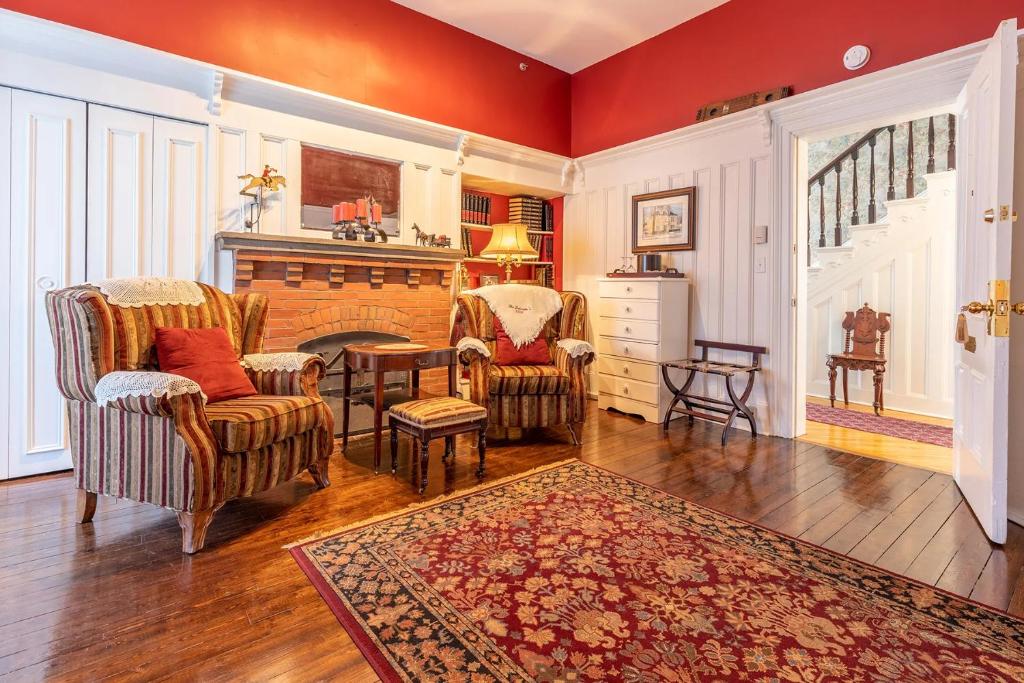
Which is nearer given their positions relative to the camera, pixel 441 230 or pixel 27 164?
pixel 27 164

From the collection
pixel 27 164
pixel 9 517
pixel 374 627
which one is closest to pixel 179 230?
pixel 27 164

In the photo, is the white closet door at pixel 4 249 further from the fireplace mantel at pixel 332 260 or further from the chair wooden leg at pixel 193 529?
the chair wooden leg at pixel 193 529

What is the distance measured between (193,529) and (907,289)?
5536 millimetres

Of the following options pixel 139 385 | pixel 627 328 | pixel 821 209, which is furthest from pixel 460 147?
pixel 821 209

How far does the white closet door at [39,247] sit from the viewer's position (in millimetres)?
2773

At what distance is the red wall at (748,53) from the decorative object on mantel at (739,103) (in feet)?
0.25

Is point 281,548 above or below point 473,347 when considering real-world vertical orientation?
below

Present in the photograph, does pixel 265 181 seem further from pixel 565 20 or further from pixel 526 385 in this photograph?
pixel 565 20

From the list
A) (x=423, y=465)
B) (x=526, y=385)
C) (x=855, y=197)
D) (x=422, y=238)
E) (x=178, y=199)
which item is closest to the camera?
(x=423, y=465)

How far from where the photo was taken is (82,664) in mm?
1407

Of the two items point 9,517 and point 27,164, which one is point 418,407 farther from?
point 27,164

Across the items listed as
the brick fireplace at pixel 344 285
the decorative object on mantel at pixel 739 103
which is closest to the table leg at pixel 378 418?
the brick fireplace at pixel 344 285

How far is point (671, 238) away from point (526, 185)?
1.46 m

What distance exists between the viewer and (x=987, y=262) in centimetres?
223
